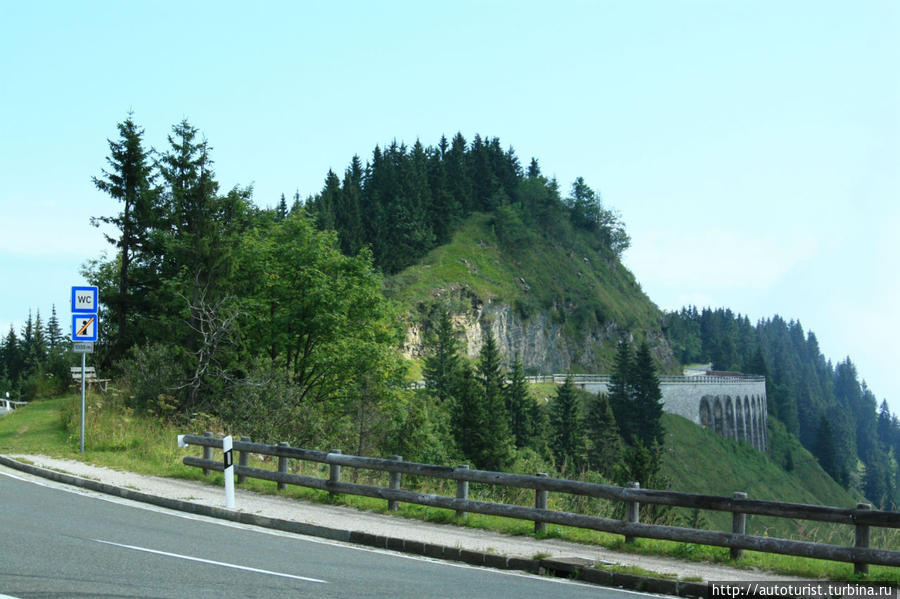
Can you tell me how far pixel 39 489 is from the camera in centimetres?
1501

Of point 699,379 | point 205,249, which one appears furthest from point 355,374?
point 699,379

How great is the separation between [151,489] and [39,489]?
2123 millimetres

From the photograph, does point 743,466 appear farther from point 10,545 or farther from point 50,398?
point 10,545

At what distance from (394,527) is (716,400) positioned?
117895 millimetres

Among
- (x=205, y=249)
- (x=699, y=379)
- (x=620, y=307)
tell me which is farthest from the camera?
(x=620, y=307)

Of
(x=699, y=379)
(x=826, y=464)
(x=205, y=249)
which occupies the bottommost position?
(x=826, y=464)

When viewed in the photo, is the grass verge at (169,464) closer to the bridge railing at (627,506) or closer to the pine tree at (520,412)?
the bridge railing at (627,506)

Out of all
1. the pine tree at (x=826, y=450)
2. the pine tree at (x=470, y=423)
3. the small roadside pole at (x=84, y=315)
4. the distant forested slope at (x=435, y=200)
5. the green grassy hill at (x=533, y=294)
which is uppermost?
the distant forested slope at (x=435, y=200)

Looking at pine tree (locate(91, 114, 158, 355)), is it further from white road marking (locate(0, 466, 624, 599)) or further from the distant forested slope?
the distant forested slope

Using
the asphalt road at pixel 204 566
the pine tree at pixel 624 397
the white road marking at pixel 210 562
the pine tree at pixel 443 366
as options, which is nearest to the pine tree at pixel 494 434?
the pine tree at pixel 443 366

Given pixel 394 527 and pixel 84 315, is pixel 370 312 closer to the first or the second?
pixel 84 315

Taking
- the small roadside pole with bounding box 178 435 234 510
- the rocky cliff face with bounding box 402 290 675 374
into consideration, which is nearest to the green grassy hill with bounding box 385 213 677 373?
the rocky cliff face with bounding box 402 290 675 374

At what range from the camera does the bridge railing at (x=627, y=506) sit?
908cm

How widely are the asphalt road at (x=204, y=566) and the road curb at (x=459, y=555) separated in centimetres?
27
